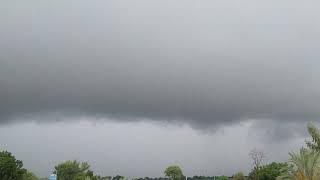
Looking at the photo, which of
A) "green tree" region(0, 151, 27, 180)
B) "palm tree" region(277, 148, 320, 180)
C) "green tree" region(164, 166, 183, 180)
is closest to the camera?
"palm tree" region(277, 148, 320, 180)

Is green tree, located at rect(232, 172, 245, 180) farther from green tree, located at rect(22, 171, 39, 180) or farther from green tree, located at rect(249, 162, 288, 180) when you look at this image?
green tree, located at rect(22, 171, 39, 180)

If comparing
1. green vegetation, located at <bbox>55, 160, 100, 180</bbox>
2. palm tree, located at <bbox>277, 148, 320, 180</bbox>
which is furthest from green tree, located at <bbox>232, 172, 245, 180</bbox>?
palm tree, located at <bbox>277, 148, 320, 180</bbox>

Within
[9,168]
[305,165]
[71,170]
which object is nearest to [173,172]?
[71,170]

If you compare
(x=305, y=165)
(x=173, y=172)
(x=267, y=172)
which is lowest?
(x=305, y=165)

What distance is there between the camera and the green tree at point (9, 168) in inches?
3926

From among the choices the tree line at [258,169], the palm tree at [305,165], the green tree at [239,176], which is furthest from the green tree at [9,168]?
the palm tree at [305,165]

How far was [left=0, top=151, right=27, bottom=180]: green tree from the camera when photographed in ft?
327

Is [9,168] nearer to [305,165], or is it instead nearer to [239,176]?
[239,176]

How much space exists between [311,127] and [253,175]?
41.6 meters

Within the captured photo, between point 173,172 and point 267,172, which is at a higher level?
point 173,172

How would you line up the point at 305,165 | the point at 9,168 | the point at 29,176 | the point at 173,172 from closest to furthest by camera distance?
1. the point at 305,165
2. the point at 9,168
3. the point at 29,176
4. the point at 173,172

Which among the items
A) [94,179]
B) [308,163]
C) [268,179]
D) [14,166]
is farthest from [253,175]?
[308,163]

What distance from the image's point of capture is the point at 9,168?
330 ft

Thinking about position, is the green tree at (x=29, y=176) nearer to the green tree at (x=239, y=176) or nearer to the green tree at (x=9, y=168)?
the green tree at (x=9, y=168)
